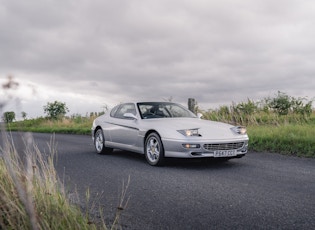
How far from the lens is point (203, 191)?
558 centimetres

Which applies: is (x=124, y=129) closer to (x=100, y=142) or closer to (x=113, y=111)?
(x=113, y=111)

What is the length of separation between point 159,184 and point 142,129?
241cm

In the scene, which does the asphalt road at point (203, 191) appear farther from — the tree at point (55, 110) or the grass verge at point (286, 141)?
→ the tree at point (55, 110)

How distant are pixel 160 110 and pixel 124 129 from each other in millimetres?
979

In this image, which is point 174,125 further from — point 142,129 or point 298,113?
point 298,113

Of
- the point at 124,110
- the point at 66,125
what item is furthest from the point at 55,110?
the point at 124,110

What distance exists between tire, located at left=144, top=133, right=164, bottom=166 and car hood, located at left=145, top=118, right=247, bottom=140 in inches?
7.6

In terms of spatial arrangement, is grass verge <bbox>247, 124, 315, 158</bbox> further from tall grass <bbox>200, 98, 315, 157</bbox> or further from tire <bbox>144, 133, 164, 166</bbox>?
tire <bbox>144, 133, 164, 166</bbox>

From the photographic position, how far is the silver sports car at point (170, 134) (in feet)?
24.6

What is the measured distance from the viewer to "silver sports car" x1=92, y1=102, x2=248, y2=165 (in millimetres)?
7496

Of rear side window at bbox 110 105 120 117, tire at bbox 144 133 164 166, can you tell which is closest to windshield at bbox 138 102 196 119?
tire at bbox 144 133 164 166

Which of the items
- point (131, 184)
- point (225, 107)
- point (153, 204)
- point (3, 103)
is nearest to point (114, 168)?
point (131, 184)

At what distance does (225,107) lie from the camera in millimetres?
17891

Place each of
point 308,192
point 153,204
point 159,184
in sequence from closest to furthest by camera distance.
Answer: point 153,204, point 308,192, point 159,184
